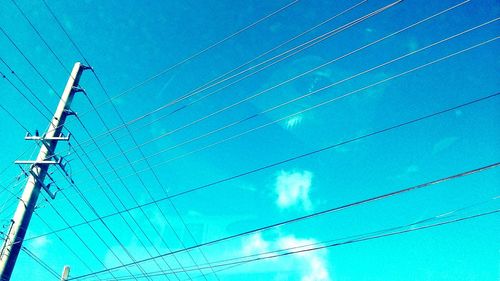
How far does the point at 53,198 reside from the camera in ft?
30.2

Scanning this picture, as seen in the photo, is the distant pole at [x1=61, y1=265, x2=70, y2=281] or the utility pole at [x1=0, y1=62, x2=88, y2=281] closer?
the utility pole at [x1=0, y1=62, x2=88, y2=281]

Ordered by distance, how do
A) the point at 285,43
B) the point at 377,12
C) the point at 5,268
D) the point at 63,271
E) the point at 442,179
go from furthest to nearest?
the point at 63,271, the point at 285,43, the point at 5,268, the point at 377,12, the point at 442,179

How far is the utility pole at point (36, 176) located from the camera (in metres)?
7.61

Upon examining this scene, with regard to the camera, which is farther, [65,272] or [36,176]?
[65,272]

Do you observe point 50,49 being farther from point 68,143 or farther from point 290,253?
point 290,253

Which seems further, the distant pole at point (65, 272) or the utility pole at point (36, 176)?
the distant pole at point (65, 272)

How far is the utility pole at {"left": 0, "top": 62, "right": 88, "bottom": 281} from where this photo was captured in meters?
7.61

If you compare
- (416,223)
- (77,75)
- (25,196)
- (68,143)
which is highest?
(77,75)

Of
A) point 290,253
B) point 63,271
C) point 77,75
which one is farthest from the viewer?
point 63,271

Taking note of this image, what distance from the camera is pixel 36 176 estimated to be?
8742mm

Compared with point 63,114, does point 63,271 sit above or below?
below

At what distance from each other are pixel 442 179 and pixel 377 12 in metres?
3.51

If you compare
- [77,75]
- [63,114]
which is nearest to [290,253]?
[63,114]

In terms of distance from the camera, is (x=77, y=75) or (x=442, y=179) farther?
(x=77, y=75)
